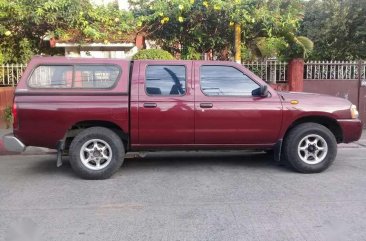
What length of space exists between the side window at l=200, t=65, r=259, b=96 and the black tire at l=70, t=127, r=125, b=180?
5.26 ft

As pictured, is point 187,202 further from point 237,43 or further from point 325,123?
point 237,43

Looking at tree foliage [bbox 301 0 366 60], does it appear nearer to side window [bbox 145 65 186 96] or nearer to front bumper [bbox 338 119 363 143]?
front bumper [bbox 338 119 363 143]

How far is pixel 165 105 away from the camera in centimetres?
690

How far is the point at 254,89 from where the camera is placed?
7.09m

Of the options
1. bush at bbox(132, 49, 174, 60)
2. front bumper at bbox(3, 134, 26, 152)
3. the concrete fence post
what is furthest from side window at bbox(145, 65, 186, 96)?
the concrete fence post

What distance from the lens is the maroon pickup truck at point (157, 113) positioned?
6.80m

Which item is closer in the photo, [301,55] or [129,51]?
[301,55]

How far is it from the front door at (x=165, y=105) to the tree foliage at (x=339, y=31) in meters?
10.1

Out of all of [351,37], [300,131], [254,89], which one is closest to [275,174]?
[300,131]

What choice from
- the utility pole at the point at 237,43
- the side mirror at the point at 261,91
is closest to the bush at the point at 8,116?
the utility pole at the point at 237,43

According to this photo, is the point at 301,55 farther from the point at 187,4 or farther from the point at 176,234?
the point at 176,234

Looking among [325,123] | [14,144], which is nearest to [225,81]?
[325,123]

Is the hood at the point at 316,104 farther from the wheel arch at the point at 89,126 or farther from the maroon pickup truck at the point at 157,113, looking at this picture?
the wheel arch at the point at 89,126

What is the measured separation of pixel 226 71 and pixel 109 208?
2858 mm
